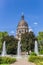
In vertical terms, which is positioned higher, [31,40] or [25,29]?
[25,29]

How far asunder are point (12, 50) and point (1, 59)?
29170 millimetres

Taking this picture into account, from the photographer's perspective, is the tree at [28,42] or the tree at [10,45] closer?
the tree at [28,42]

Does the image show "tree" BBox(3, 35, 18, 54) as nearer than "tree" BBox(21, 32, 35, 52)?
No

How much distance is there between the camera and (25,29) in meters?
92.2

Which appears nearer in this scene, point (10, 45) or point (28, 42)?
point (28, 42)

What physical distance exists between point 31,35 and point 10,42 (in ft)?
20.6

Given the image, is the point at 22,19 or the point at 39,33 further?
the point at 22,19

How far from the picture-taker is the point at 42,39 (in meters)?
63.7

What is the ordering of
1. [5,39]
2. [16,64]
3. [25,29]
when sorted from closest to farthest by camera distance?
[16,64], [5,39], [25,29]

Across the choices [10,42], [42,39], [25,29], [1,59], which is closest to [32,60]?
[1,59]

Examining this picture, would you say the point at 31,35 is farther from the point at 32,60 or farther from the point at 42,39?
the point at 32,60

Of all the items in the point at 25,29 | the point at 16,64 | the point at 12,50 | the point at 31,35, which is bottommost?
the point at 16,64

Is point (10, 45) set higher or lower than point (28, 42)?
lower

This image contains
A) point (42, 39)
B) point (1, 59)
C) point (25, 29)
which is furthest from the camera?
point (25, 29)
